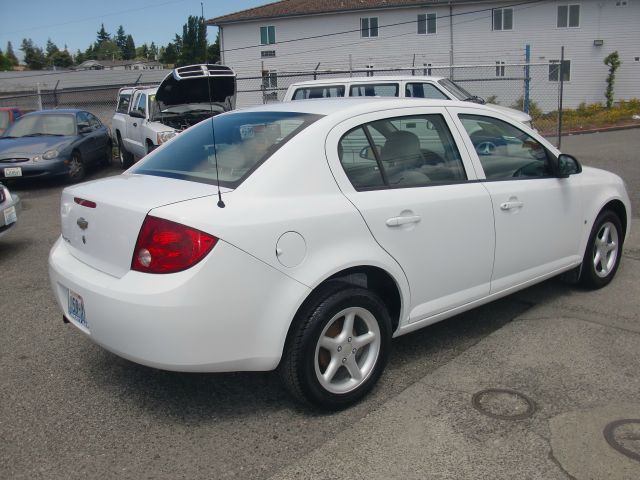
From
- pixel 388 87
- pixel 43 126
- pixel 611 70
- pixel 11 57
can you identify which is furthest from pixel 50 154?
pixel 11 57

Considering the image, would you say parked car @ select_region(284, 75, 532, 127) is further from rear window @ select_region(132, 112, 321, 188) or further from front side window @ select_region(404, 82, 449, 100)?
rear window @ select_region(132, 112, 321, 188)

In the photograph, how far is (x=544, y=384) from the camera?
362cm

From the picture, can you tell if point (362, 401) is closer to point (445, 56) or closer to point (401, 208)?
point (401, 208)

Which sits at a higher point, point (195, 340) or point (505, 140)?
point (505, 140)

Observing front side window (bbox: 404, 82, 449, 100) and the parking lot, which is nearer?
the parking lot

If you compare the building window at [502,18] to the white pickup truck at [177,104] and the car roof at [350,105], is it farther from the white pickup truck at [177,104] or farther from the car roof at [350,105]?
the car roof at [350,105]

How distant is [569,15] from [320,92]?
98.9 ft

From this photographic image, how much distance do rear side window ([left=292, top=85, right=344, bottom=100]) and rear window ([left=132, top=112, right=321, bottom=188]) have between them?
6754 mm

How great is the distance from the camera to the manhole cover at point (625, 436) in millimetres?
2922

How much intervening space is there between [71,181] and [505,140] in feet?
34.2

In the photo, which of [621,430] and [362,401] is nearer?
[621,430]

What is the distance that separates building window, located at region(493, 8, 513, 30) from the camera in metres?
36.5

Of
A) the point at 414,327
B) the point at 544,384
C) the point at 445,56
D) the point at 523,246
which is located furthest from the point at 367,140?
the point at 445,56

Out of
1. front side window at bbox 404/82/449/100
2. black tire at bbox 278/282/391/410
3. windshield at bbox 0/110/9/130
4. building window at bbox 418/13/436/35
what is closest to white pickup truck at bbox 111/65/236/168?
front side window at bbox 404/82/449/100
